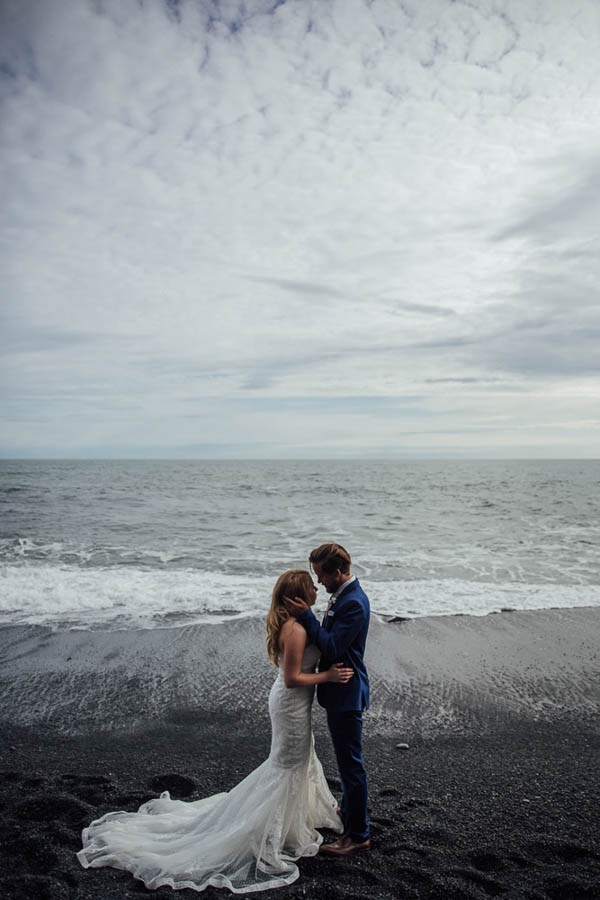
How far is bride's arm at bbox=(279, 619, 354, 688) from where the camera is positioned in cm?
370

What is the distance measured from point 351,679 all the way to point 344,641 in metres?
0.29

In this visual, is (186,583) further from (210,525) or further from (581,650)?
(210,525)

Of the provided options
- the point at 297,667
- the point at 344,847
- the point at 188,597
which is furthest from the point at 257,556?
the point at 297,667

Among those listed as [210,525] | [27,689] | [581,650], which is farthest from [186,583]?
[210,525]

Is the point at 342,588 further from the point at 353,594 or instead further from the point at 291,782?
the point at 291,782

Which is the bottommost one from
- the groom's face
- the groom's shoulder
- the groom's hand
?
the groom's hand

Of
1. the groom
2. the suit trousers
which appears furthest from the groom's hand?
the suit trousers

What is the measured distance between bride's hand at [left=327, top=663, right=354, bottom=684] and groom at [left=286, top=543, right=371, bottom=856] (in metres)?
0.06

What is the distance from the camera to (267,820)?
3.74 m

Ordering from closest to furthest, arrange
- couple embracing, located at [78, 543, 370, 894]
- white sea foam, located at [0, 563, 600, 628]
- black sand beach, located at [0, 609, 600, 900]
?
black sand beach, located at [0, 609, 600, 900] → couple embracing, located at [78, 543, 370, 894] → white sea foam, located at [0, 563, 600, 628]

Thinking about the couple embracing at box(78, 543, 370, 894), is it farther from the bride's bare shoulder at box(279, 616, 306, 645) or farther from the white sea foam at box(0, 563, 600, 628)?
the white sea foam at box(0, 563, 600, 628)

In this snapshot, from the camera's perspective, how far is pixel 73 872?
350 centimetres

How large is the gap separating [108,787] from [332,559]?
281 centimetres

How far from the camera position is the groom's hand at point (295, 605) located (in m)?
3.75
